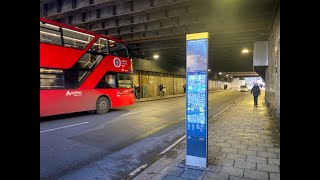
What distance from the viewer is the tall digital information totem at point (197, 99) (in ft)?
15.3

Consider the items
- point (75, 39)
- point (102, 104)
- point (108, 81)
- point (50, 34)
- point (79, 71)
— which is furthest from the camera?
point (108, 81)

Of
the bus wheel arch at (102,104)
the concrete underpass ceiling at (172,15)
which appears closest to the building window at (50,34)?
the concrete underpass ceiling at (172,15)

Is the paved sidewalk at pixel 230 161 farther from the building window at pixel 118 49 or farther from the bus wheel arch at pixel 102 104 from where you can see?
the building window at pixel 118 49

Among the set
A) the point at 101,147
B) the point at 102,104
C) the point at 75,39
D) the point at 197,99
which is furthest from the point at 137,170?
A: the point at 102,104

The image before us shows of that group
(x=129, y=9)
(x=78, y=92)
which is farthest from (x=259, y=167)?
(x=129, y=9)

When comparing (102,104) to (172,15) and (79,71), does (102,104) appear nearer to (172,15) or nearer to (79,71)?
(79,71)

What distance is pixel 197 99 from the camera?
476cm

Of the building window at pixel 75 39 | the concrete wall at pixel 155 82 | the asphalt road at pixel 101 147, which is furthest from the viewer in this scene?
the concrete wall at pixel 155 82

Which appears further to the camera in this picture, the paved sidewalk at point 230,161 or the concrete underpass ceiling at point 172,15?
the concrete underpass ceiling at point 172,15

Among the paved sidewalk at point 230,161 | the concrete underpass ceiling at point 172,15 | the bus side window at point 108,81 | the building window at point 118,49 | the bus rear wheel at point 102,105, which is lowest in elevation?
the paved sidewalk at point 230,161

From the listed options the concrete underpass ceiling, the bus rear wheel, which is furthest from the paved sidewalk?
the bus rear wheel

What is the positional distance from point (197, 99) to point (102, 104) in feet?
31.1

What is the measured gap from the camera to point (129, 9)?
12.7 m

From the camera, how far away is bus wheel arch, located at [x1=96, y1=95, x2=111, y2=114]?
43.0 ft
